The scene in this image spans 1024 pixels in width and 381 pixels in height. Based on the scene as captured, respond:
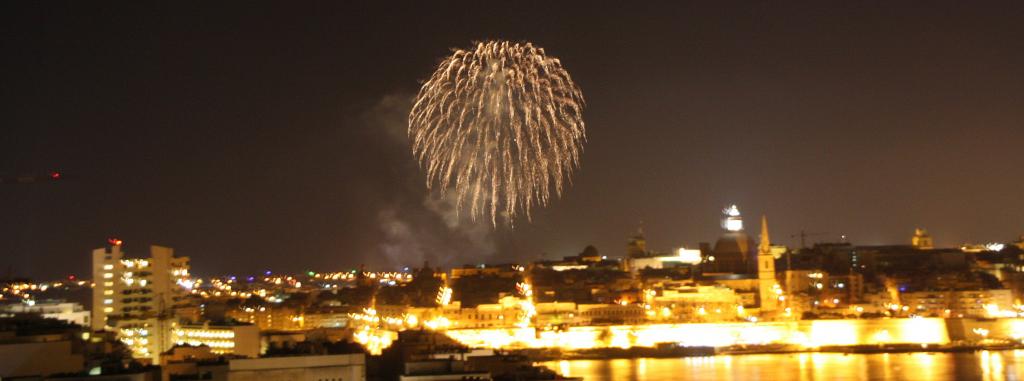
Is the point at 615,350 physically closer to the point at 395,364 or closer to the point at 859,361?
the point at 859,361

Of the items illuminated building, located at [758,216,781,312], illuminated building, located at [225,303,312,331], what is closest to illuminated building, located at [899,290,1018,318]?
illuminated building, located at [758,216,781,312]

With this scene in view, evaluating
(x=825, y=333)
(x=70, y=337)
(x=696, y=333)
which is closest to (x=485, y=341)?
(x=696, y=333)

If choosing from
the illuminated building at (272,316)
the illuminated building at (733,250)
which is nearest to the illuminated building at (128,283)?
the illuminated building at (272,316)

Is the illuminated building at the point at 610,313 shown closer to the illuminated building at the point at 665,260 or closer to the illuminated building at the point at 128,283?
the illuminated building at the point at 128,283

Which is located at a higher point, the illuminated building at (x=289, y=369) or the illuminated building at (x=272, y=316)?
the illuminated building at (x=272, y=316)

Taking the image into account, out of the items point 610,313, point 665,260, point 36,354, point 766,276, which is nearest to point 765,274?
point 766,276

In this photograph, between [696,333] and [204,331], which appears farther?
[696,333]

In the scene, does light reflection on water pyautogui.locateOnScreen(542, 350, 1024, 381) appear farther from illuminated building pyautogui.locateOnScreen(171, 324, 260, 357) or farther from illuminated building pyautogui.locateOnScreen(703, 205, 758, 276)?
illuminated building pyautogui.locateOnScreen(703, 205, 758, 276)

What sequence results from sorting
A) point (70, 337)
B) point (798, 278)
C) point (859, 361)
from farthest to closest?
point (798, 278) < point (859, 361) < point (70, 337)

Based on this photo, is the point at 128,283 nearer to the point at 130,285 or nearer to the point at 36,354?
the point at 130,285
